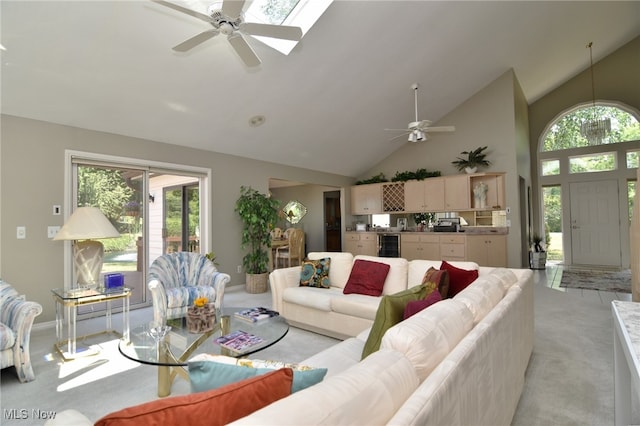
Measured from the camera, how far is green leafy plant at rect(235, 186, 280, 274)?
17.5 feet

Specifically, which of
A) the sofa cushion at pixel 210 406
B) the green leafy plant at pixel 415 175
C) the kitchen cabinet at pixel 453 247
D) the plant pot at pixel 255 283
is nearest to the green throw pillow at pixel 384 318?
the sofa cushion at pixel 210 406

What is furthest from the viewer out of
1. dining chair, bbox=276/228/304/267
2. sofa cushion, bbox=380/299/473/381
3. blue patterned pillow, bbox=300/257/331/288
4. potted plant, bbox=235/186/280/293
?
dining chair, bbox=276/228/304/267

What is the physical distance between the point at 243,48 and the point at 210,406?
2683mm

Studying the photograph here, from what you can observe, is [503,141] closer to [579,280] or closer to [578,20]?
[578,20]

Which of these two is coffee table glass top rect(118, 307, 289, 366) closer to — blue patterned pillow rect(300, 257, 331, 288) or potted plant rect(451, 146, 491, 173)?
blue patterned pillow rect(300, 257, 331, 288)

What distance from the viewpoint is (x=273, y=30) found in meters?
2.51

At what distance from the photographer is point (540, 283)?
5633 millimetres

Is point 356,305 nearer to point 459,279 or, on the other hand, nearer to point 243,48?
point 459,279

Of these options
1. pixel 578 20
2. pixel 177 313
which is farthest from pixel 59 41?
pixel 578 20

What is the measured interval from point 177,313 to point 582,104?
9.44 meters

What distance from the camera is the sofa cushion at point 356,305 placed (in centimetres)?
279

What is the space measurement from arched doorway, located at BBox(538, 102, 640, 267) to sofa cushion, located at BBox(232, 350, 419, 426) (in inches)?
315

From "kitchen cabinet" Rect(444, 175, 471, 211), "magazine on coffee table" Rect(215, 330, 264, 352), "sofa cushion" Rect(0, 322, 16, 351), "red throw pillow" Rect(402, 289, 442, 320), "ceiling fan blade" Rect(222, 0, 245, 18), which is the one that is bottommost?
"sofa cushion" Rect(0, 322, 16, 351)

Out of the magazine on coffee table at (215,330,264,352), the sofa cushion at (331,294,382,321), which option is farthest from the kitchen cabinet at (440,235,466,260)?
the magazine on coffee table at (215,330,264,352)
